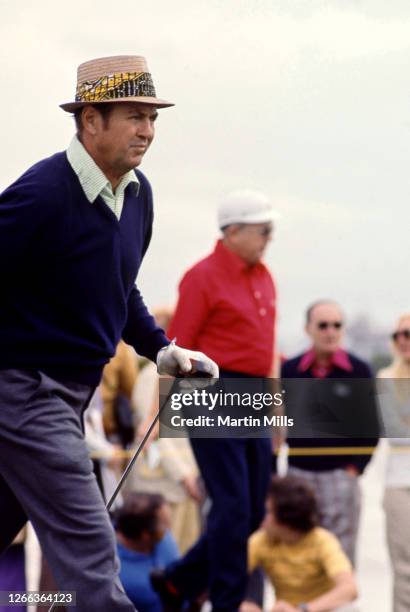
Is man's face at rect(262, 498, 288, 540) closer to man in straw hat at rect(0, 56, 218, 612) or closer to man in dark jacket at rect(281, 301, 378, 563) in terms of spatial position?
man in dark jacket at rect(281, 301, 378, 563)

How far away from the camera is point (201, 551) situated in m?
5.50

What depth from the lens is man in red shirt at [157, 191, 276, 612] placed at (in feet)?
17.6

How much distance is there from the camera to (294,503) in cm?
532

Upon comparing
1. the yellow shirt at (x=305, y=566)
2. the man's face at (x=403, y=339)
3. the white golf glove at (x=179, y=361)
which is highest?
the man's face at (x=403, y=339)

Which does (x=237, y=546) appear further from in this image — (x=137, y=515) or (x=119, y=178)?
(x=119, y=178)

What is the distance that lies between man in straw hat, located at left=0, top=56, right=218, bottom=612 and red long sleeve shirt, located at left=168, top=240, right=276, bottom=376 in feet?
5.35

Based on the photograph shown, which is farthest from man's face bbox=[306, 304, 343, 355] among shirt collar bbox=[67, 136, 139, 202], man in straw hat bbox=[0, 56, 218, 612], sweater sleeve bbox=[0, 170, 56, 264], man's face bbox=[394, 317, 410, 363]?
sweater sleeve bbox=[0, 170, 56, 264]

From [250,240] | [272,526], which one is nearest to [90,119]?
[250,240]

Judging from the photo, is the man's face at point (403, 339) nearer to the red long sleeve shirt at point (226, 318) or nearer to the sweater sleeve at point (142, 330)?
the red long sleeve shirt at point (226, 318)

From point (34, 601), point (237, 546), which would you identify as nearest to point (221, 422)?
point (237, 546)

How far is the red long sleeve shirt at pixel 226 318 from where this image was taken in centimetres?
539

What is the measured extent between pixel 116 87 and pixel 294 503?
197 centimetres

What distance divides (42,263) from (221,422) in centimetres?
172
